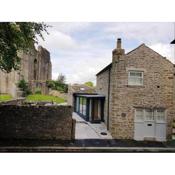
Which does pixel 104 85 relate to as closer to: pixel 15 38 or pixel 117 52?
pixel 117 52

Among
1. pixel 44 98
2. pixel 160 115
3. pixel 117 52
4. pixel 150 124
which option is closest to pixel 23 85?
pixel 44 98

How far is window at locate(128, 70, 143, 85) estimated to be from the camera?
10116 millimetres

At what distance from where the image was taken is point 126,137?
988 cm

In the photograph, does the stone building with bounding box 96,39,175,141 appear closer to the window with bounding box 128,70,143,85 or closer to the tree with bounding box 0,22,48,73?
the window with bounding box 128,70,143,85

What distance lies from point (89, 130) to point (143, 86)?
2.73 m

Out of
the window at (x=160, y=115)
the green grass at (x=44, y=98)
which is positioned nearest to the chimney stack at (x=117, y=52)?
the window at (x=160, y=115)

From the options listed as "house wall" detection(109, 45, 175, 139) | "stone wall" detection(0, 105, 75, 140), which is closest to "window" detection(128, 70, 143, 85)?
"house wall" detection(109, 45, 175, 139)

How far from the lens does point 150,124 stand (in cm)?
1019

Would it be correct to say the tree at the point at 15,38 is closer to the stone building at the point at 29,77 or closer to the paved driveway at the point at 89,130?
the stone building at the point at 29,77

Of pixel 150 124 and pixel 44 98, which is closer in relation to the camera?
pixel 150 124

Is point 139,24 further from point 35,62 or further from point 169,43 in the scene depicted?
point 35,62

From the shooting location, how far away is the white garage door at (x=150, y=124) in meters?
9.93

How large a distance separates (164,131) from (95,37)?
4.25 meters
